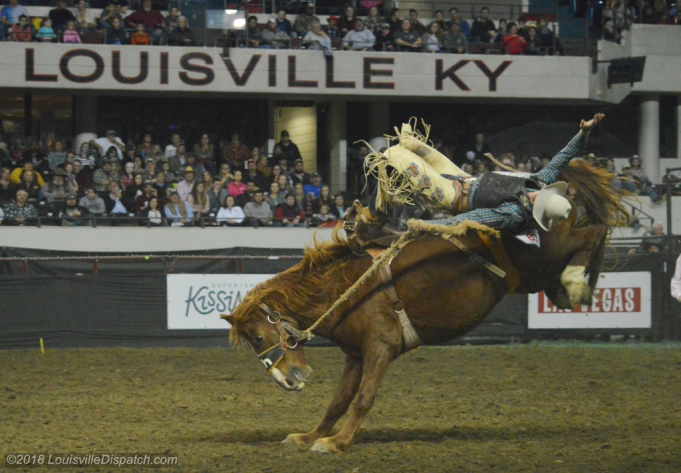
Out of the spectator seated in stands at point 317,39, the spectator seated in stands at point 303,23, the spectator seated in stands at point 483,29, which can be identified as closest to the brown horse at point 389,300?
the spectator seated in stands at point 317,39

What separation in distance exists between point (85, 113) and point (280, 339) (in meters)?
14.8

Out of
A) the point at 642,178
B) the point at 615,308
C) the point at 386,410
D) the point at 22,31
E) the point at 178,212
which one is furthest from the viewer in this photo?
the point at 642,178

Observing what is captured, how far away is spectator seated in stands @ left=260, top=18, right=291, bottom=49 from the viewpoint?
1827 cm

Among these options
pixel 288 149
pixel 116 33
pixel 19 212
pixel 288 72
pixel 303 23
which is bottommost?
pixel 19 212

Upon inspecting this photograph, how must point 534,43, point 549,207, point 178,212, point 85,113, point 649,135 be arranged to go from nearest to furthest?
point 549,207 < point 178,212 < point 85,113 < point 534,43 < point 649,135

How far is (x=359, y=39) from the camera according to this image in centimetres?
1867

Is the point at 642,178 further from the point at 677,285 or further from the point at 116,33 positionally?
the point at 116,33

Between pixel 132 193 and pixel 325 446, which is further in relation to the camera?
pixel 132 193

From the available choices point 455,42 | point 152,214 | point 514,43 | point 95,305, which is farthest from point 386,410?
point 514,43

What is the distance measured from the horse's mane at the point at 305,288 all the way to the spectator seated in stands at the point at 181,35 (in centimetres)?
1271

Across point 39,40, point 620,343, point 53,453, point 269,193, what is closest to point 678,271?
point 620,343

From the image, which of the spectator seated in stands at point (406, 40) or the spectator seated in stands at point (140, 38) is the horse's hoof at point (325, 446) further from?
the spectator seated in stands at point (406, 40)

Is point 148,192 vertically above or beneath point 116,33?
beneath

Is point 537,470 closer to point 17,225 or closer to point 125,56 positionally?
point 17,225
